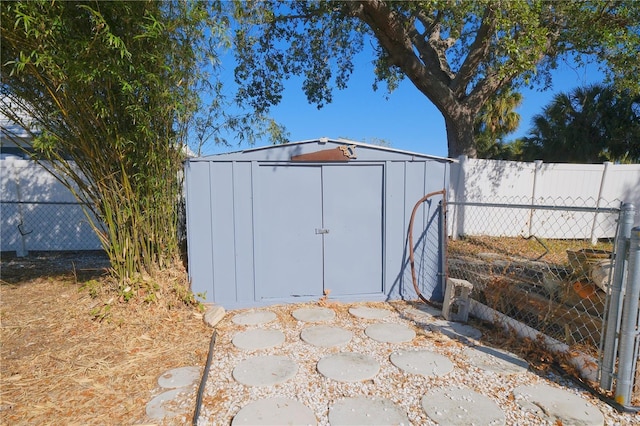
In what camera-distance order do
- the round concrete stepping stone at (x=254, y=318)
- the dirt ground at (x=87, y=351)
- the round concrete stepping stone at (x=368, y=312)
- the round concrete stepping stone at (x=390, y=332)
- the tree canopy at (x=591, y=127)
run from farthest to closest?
1. the tree canopy at (x=591, y=127)
2. the round concrete stepping stone at (x=368, y=312)
3. the round concrete stepping stone at (x=254, y=318)
4. the round concrete stepping stone at (x=390, y=332)
5. the dirt ground at (x=87, y=351)

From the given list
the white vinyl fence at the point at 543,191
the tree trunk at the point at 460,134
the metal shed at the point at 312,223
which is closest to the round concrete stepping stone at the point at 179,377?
the metal shed at the point at 312,223

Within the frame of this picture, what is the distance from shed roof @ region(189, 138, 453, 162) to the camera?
11.9 feet

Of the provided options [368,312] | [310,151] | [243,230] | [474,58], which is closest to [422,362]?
[368,312]

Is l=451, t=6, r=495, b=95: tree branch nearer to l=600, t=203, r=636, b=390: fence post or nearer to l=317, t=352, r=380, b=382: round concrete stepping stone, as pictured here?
l=600, t=203, r=636, b=390: fence post

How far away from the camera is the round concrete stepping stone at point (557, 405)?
1939mm

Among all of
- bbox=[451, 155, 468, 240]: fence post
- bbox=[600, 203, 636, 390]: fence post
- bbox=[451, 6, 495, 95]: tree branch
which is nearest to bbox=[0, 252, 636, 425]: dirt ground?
bbox=[600, 203, 636, 390]: fence post

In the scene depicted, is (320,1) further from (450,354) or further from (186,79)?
(450,354)

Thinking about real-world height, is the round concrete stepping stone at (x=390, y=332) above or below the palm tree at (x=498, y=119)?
below

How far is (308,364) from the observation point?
2600 millimetres

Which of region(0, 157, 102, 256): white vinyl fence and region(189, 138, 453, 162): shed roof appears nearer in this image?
region(189, 138, 453, 162): shed roof

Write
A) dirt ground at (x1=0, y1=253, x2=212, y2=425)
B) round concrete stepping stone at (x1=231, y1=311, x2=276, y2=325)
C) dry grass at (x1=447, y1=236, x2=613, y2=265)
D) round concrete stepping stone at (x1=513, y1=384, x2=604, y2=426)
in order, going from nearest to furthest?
round concrete stepping stone at (x1=513, y1=384, x2=604, y2=426), dirt ground at (x1=0, y1=253, x2=212, y2=425), round concrete stepping stone at (x1=231, y1=311, x2=276, y2=325), dry grass at (x1=447, y1=236, x2=613, y2=265)

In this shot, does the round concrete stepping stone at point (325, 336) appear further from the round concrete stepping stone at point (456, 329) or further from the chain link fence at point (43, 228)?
the chain link fence at point (43, 228)

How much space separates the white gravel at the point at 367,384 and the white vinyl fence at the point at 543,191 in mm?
4855

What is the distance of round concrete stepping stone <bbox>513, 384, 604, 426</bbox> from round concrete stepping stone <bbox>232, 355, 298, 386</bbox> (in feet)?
5.37
